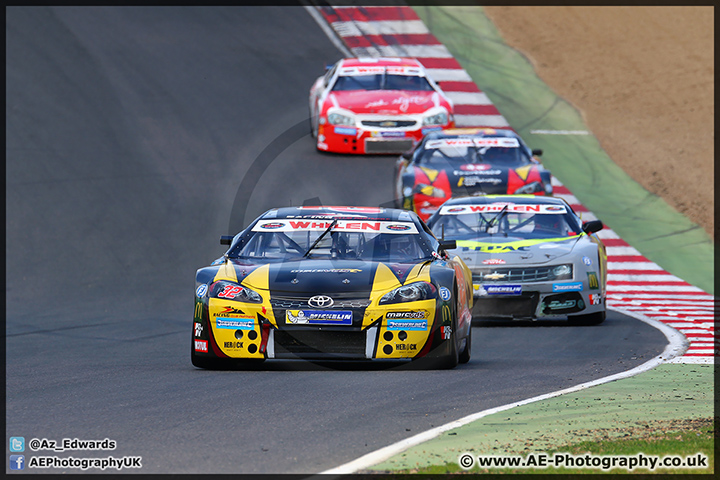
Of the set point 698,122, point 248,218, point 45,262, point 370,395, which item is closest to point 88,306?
point 45,262

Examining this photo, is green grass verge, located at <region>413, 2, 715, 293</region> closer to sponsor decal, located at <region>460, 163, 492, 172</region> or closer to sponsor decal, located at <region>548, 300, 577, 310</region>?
sponsor decal, located at <region>460, 163, 492, 172</region>

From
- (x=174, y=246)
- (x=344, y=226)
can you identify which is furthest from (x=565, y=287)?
(x=174, y=246)

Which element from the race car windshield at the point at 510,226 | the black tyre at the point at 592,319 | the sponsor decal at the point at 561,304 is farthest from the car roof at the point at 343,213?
the black tyre at the point at 592,319

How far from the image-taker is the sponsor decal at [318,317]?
26.8 ft

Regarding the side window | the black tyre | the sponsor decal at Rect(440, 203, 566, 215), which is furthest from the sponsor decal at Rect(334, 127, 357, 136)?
the black tyre

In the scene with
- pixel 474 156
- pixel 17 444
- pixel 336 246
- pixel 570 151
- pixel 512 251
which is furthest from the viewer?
A: pixel 570 151

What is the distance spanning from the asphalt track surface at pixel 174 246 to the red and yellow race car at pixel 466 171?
1.68 metres

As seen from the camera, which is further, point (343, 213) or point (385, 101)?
point (385, 101)

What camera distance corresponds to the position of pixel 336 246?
30.3 feet

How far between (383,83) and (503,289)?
9401 mm

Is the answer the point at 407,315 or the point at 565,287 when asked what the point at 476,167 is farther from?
the point at 407,315

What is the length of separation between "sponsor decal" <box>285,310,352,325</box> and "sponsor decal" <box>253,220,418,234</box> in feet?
4.23

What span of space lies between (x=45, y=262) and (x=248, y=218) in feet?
12.4

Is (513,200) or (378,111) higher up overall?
(378,111)
